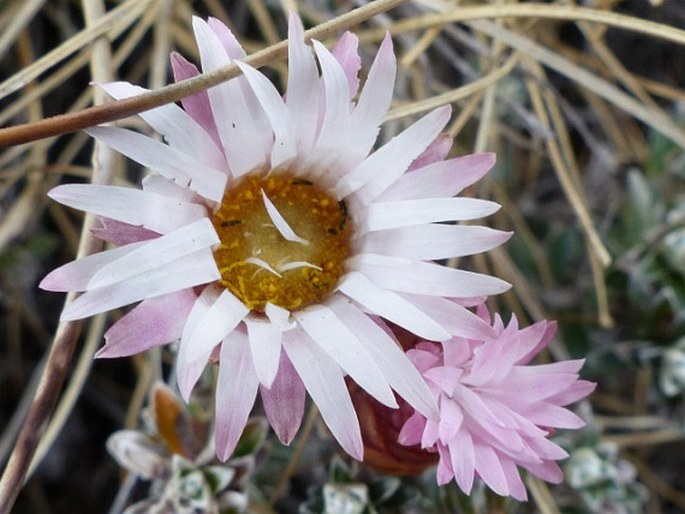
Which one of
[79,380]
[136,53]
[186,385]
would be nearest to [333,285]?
[186,385]

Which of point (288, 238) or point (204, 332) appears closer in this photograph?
point (204, 332)

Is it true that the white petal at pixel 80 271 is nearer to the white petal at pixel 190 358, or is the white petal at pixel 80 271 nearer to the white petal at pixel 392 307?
the white petal at pixel 190 358

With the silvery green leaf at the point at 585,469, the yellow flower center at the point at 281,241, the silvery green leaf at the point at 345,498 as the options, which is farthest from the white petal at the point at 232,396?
the silvery green leaf at the point at 585,469

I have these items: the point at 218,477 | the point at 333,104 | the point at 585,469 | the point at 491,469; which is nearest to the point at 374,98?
the point at 333,104

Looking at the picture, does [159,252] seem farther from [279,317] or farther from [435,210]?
[435,210]

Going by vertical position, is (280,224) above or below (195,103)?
below

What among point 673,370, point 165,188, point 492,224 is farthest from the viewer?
point 492,224

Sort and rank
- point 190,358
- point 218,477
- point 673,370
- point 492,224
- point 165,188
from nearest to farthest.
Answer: point 190,358 < point 165,188 < point 218,477 < point 673,370 < point 492,224

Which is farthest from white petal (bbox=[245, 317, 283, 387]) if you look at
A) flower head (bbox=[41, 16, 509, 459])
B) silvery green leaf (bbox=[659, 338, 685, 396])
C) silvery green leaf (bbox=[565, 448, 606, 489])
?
silvery green leaf (bbox=[659, 338, 685, 396])
